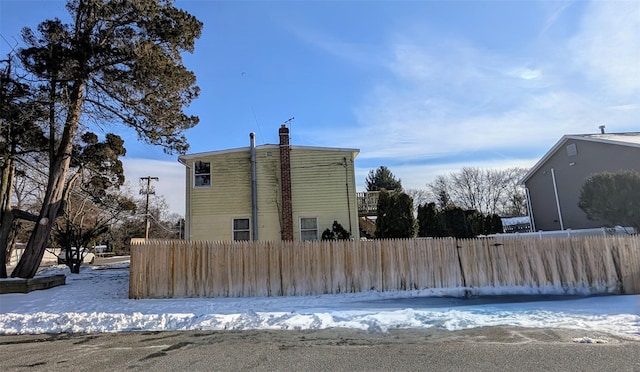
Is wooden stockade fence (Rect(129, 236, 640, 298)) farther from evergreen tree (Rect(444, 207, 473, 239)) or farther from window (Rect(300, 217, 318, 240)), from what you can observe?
evergreen tree (Rect(444, 207, 473, 239))

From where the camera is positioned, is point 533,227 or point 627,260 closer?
point 627,260

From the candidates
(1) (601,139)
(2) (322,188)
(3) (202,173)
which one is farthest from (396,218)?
(1) (601,139)

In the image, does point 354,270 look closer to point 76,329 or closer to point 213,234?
point 76,329

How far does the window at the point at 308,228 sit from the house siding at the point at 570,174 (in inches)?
470

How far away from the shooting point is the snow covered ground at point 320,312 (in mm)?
7848

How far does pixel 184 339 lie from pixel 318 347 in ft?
8.06

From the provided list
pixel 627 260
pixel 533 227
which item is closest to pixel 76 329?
pixel 627 260

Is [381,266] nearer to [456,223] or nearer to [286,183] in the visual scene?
[286,183]

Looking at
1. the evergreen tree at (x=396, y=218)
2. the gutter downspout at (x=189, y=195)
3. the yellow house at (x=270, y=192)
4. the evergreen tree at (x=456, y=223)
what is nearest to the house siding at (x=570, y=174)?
the evergreen tree at (x=456, y=223)

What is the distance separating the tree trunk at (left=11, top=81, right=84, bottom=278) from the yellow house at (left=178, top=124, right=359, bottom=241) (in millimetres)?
5031

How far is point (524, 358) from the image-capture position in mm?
5516

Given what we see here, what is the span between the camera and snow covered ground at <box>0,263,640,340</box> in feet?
25.7

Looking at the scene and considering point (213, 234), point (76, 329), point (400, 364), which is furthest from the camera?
point (213, 234)

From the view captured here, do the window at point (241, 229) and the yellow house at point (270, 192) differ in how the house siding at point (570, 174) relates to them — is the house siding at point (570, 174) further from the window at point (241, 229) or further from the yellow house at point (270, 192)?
the window at point (241, 229)
